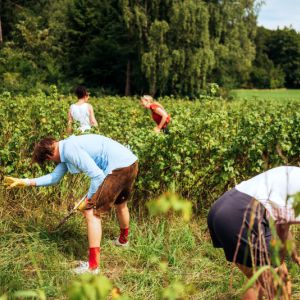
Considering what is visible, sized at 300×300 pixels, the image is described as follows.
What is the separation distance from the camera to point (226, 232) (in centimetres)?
268

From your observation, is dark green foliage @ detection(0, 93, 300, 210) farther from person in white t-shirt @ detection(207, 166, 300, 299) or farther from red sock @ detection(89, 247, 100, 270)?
person in white t-shirt @ detection(207, 166, 300, 299)

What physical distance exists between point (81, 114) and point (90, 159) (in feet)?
9.79

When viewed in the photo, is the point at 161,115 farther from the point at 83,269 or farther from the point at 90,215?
the point at 83,269

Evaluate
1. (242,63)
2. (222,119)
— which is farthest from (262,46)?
(222,119)

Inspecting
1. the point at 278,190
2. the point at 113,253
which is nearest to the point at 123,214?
the point at 113,253

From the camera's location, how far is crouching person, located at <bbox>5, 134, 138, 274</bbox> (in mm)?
3688

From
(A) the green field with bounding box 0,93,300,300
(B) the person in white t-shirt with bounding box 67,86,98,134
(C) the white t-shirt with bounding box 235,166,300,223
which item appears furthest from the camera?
(B) the person in white t-shirt with bounding box 67,86,98,134

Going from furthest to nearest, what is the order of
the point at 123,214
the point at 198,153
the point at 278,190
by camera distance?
1. the point at 198,153
2. the point at 123,214
3. the point at 278,190

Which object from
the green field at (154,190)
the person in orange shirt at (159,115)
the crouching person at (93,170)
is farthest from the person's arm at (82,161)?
the person in orange shirt at (159,115)

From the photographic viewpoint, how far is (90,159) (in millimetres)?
3713

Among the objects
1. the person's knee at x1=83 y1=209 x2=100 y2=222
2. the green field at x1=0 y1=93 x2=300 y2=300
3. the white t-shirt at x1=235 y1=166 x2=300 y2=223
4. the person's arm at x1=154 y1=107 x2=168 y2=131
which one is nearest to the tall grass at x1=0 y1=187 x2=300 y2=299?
the green field at x1=0 y1=93 x2=300 y2=300

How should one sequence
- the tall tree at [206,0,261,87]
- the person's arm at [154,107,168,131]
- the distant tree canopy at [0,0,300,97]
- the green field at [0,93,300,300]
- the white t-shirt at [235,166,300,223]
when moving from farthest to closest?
1. the tall tree at [206,0,261,87]
2. the distant tree canopy at [0,0,300,97]
3. the person's arm at [154,107,168,131]
4. the green field at [0,93,300,300]
5. the white t-shirt at [235,166,300,223]

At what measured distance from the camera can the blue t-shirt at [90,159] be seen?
369cm

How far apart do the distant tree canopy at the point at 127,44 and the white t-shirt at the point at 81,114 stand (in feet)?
57.6
